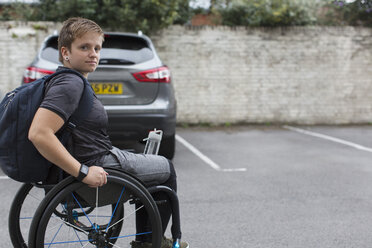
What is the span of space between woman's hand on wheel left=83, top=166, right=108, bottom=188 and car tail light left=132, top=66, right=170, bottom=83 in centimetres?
327

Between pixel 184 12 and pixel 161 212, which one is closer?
pixel 161 212

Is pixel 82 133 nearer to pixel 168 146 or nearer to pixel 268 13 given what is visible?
pixel 168 146

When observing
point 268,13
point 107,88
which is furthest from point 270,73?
point 107,88

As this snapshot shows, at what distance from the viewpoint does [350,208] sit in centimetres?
406

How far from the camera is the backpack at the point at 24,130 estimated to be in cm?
213

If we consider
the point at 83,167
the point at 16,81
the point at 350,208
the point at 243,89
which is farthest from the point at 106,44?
the point at 243,89

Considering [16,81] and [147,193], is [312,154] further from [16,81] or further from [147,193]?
[16,81]

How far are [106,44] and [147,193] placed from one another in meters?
3.62

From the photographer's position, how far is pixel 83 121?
2242mm

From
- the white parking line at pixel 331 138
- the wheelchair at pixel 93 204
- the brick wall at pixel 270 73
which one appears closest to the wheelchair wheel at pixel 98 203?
the wheelchair at pixel 93 204

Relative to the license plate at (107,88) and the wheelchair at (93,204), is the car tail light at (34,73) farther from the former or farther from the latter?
the wheelchair at (93,204)

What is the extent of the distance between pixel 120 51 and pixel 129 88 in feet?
1.57

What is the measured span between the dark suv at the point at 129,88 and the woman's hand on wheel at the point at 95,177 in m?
3.10

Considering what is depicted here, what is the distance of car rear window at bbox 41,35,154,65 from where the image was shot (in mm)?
5438
